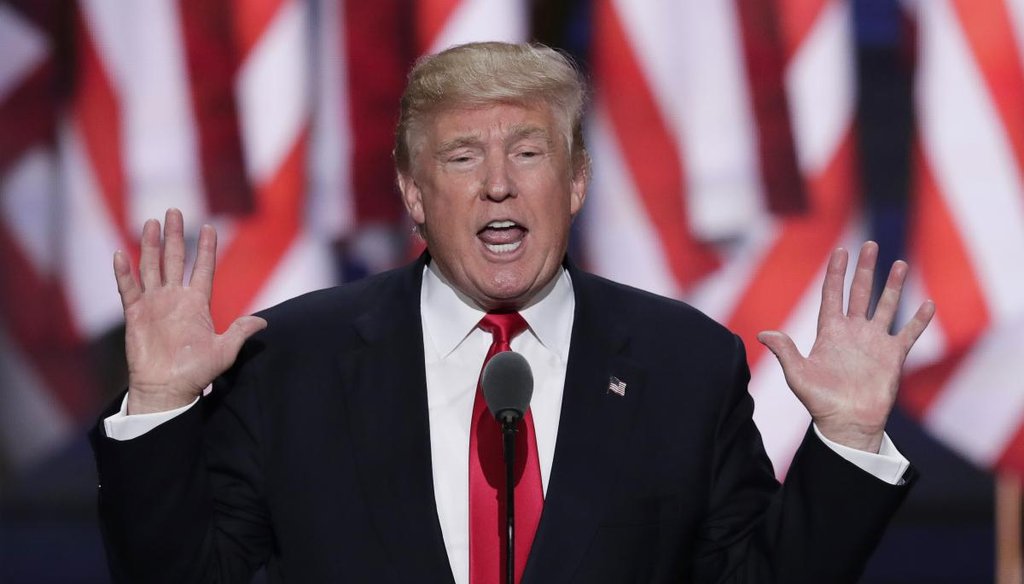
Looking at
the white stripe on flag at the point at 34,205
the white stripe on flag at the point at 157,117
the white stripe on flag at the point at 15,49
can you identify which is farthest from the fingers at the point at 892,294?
the white stripe on flag at the point at 15,49

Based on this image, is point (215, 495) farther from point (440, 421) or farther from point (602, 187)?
point (602, 187)

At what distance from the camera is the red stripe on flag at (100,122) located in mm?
3797

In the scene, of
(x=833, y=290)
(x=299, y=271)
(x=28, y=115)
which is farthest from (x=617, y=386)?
(x=28, y=115)

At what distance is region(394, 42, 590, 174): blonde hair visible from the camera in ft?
6.07

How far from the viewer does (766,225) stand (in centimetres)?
374

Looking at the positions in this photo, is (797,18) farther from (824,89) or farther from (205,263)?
(205,263)

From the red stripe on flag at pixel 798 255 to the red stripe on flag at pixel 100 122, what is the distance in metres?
1.77

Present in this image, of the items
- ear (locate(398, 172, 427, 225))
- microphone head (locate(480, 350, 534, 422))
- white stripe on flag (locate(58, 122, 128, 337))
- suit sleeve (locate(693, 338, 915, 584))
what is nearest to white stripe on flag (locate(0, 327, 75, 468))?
white stripe on flag (locate(58, 122, 128, 337))

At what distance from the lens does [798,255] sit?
373 cm

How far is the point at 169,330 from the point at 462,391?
41cm

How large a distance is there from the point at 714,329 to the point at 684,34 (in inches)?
78.0

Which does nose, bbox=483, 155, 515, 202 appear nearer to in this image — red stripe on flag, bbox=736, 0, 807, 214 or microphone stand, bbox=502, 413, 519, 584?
microphone stand, bbox=502, 413, 519, 584

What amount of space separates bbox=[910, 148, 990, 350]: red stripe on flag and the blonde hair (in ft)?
6.65

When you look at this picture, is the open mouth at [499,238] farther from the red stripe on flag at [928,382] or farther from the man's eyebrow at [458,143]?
the red stripe on flag at [928,382]
